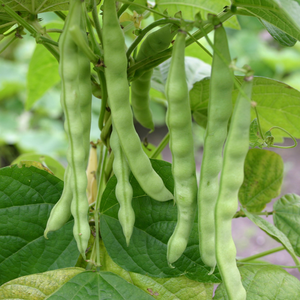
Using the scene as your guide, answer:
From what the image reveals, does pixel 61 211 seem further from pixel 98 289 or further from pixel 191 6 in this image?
pixel 191 6

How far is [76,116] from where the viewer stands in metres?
0.49

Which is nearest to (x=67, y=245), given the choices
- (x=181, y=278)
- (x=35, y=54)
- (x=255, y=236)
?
(x=181, y=278)

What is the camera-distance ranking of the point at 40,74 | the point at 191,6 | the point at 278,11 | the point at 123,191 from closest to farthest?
the point at 278,11, the point at 123,191, the point at 191,6, the point at 40,74

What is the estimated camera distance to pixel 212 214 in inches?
19.5

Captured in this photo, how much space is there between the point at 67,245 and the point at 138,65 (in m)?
0.38


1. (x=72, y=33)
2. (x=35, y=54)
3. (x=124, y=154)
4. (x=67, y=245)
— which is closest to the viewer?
(x=72, y=33)

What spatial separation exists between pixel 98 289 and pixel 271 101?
0.57 meters

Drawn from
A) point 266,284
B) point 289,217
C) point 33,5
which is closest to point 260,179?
point 289,217

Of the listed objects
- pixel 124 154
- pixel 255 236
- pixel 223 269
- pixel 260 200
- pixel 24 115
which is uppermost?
pixel 124 154

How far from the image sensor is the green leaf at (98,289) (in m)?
0.56

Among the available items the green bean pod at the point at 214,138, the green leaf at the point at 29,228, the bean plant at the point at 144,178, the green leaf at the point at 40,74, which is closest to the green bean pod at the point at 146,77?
the bean plant at the point at 144,178

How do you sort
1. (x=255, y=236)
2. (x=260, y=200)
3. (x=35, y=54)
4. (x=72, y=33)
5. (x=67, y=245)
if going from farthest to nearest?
1. (x=255, y=236)
2. (x=35, y=54)
3. (x=260, y=200)
4. (x=67, y=245)
5. (x=72, y=33)

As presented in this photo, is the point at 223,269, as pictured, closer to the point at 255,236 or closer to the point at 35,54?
the point at 35,54

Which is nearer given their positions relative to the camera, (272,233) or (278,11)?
(278,11)
